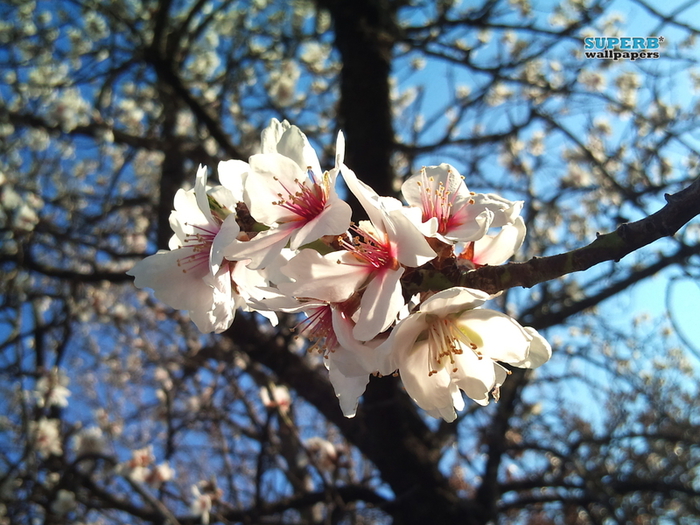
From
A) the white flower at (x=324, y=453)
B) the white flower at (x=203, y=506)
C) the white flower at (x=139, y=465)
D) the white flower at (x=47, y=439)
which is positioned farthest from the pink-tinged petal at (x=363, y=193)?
the white flower at (x=47, y=439)

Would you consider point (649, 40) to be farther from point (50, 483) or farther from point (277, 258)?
point (50, 483)

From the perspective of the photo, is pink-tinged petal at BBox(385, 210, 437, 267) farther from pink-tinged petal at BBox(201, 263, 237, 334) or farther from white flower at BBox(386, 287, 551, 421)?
pink-tinged petal at BBox(201, 263, 237, 334)

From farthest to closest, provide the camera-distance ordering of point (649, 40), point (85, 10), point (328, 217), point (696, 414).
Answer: point (696, 414) → point (85, 10) → point (649, 40) → point (328, 217)

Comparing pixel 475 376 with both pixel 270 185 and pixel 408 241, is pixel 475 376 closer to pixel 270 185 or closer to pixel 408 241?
pixel 408 241

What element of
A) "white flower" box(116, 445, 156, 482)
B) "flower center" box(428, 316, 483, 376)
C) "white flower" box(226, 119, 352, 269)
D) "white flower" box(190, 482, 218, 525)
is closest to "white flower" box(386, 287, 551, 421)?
"flower center" box(428, 316, 483, 376)

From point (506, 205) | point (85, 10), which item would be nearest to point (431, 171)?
point (506, 205)
